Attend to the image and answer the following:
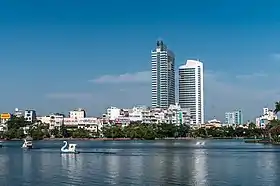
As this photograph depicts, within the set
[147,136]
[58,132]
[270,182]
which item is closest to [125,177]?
[270,182]

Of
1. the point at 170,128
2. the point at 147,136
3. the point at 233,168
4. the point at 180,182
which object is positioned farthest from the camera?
the point at 170,128

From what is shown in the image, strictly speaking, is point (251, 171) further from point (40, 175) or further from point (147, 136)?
point (147, 136)

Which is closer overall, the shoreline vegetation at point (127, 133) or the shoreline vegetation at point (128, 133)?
the shoreline vegetation at point (127, 133)

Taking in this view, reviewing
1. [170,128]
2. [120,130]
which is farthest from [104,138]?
[170,128]

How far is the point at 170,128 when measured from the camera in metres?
185

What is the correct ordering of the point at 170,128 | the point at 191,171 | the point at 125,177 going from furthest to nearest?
1. the point at 170,128
2. the point at 191,171
3. the point at 125,177

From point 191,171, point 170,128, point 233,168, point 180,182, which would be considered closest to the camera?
point 180,182

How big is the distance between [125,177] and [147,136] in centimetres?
13705

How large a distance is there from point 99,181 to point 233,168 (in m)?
13.5

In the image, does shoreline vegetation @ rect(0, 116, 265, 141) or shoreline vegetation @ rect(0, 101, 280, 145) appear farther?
shoreline vegetation @ rect(0, 116, 265, 141)

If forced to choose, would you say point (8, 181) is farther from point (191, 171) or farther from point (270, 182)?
point (270, 182)

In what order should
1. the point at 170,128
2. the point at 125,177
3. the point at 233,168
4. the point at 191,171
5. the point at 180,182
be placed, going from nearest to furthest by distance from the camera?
the point at 180,182 < the point at 125,177 < the point at 191,171 < the point at 233,168 < the point at 170,128

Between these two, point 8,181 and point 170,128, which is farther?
point 170,128

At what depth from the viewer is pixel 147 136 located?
172m
